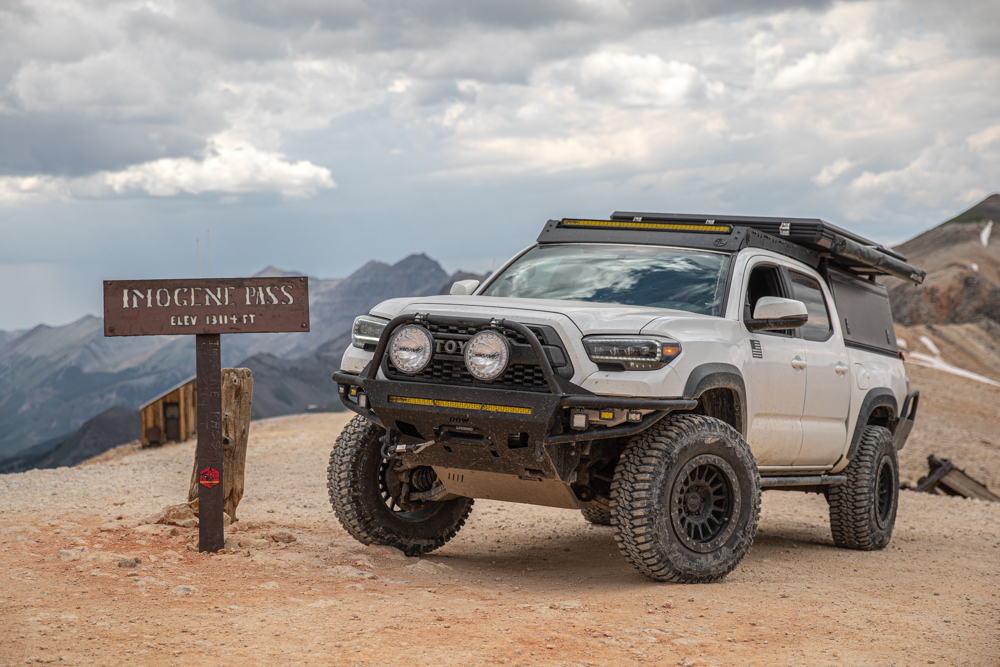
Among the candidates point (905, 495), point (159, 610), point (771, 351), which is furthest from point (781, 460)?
point (905, 495)

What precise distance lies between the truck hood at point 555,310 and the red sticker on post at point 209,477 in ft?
5.23

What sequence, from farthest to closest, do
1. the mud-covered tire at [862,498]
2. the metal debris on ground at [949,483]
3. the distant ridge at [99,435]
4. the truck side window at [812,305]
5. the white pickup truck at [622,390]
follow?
the distant ridge at [99,435] → the metal debris on ground at [949,483] → the mud-covered tire at [862,498] → the truck side window at [812,305] → the white pickup truck at [622,390]

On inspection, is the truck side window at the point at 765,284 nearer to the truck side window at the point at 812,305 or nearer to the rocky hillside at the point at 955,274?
the truck side window at the point at 812,305

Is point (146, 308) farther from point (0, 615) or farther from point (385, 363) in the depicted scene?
point (0, 615)

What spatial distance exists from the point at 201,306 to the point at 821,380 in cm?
461

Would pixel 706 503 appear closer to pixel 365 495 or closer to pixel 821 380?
pixel 821 380

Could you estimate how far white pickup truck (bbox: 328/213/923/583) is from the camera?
540cm

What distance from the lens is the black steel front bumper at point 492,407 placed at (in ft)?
17.3

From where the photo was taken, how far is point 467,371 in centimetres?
551

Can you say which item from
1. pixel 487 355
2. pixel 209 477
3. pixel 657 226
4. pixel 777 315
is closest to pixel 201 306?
pixel 209 477

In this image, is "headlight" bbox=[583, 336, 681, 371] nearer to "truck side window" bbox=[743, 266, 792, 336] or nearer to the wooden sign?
"truck side window" bbox=[743, 266, 792, 336]

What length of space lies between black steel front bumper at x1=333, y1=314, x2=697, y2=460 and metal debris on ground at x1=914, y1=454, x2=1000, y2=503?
35.5 ft

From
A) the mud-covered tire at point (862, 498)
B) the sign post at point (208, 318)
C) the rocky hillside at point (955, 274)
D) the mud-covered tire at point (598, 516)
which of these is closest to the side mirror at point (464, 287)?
the sign post at point (208, 318)

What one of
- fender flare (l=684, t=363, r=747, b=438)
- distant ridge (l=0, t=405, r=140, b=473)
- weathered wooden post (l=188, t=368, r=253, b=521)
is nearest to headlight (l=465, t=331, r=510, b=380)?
fender flare (l=684, t=363, r=747, b=438)
